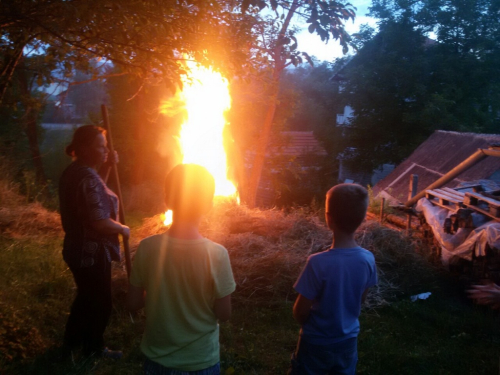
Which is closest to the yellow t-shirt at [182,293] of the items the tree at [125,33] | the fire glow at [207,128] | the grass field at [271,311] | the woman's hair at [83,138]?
the woman's hair at [83,138]

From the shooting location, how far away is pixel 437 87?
1934 cm

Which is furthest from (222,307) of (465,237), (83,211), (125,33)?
(465,237)

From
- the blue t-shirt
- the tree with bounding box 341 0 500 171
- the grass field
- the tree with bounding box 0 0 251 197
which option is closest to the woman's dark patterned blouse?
the grass field

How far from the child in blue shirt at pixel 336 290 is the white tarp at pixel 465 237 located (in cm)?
315

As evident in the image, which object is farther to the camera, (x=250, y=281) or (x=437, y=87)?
(x=437, y=87)

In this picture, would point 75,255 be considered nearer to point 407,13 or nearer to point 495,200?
point 495,200

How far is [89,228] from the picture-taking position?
3.17m

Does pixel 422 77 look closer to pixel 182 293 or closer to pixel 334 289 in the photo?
pixel 334 289

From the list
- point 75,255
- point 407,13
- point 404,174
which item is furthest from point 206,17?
point 407,13

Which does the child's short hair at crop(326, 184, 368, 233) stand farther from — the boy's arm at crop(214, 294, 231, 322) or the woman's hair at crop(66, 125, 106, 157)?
the woman's hair at crop(66, 125, 106, 157)

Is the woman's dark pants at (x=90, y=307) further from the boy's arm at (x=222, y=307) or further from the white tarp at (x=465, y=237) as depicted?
the white tarp at (x=465, y=237)

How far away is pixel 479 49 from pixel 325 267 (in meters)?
20.4

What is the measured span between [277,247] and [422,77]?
53.6 feet

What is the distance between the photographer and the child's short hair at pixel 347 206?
7.68 feet
